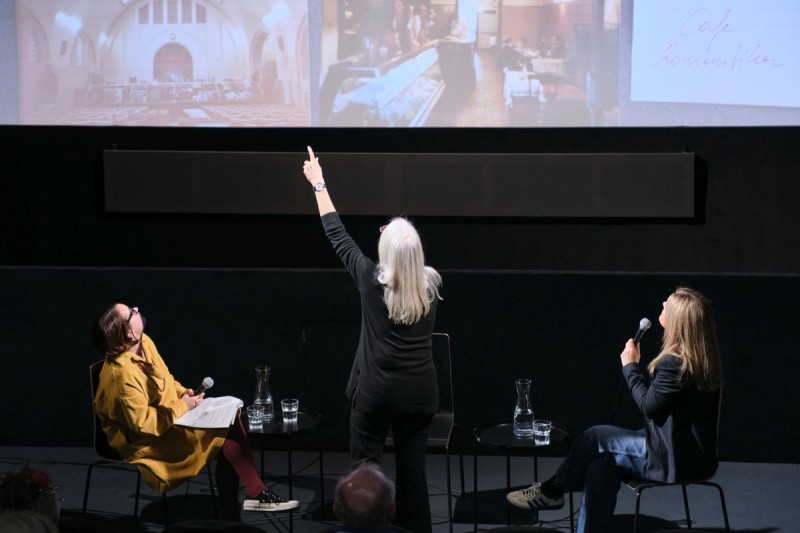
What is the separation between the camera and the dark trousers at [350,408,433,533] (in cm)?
340

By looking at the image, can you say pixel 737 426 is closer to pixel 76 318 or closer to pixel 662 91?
pixel 662 91

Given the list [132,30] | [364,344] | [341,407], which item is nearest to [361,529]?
[364,344]

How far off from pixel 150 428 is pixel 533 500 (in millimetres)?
1480

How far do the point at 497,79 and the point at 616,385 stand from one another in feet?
5.12

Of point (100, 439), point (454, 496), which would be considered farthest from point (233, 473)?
point (454, 496)

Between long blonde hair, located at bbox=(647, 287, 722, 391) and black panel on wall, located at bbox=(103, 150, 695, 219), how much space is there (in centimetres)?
129

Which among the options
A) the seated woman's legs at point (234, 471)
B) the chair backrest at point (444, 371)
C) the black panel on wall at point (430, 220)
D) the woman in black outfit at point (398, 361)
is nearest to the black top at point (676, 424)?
the woman in black outfit at point (398, 361)

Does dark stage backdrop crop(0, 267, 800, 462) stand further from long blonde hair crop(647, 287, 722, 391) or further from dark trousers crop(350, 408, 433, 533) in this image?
long blonde hair crop(647, 287, 722, 391)

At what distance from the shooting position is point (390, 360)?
3307mm

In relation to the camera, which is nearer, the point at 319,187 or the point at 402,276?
the point at 402,276

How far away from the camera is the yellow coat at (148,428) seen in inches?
145

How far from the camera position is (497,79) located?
15.4ft

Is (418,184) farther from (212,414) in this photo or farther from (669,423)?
(669,423)

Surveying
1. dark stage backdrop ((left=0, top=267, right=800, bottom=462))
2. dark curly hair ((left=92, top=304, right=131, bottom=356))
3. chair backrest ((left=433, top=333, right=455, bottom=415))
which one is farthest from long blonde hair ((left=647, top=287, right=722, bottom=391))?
dark curly hair ((left=92, top=304, right=131, bottom=356))
